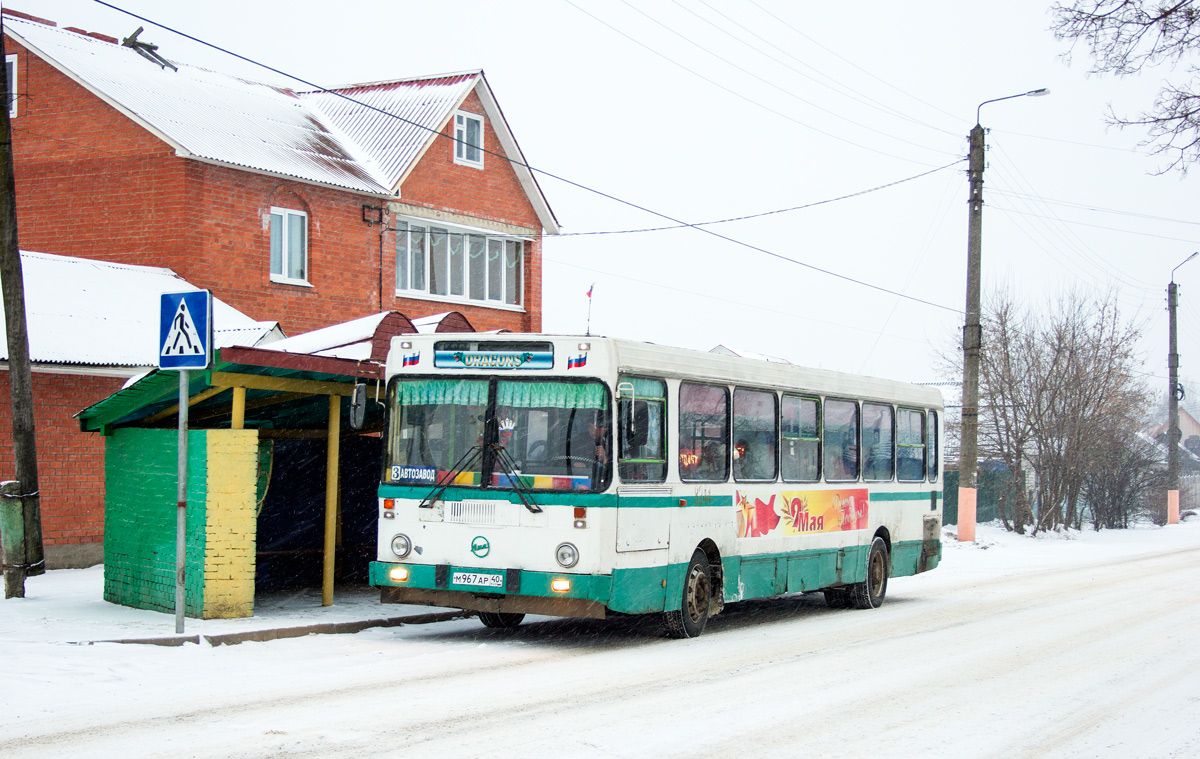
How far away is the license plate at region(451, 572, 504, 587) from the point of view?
11.7 metres

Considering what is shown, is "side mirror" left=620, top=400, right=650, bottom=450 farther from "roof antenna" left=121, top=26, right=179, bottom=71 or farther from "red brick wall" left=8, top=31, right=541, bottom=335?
"roof antenna" left=121, top=26, right=179, bottom=71

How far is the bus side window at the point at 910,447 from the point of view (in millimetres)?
17781

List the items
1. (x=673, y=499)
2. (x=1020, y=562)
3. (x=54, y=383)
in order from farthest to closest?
(x=1020, y=562) < (x=54, y=383) < (x=673, y=499)

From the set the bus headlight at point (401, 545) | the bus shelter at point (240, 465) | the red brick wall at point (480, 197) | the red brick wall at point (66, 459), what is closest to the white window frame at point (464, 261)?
the red brick wall at point (480, 197)

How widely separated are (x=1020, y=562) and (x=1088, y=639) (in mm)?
13938

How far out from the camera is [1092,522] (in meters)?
45.5

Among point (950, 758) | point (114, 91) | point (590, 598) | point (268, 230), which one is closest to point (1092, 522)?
point (268, 230)

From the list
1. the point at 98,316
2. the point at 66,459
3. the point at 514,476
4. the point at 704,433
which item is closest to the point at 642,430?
the point at 514,476

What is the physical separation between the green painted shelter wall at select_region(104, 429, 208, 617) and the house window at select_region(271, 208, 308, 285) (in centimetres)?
1170

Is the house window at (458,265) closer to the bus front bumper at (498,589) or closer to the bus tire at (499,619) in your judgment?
the bus tire at (499,619)

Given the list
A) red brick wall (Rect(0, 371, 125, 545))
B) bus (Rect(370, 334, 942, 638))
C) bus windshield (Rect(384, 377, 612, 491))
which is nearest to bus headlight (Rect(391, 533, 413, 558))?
bus (Rect(370, 334, 942, 638))

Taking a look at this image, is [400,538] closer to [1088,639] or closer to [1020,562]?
[1088,639]

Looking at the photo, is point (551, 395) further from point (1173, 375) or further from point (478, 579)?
point (1173, 375)

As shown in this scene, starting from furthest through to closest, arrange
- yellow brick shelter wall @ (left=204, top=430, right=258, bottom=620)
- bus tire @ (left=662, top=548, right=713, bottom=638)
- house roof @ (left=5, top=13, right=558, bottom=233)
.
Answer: house roof @ (left=5, top=13, right=558, bottom=233), bus tire @ (left=662, top=548, right=713, bottom=638), yellow brick shelter wall @ (left=204, top=430, right=258, bottom=620)
